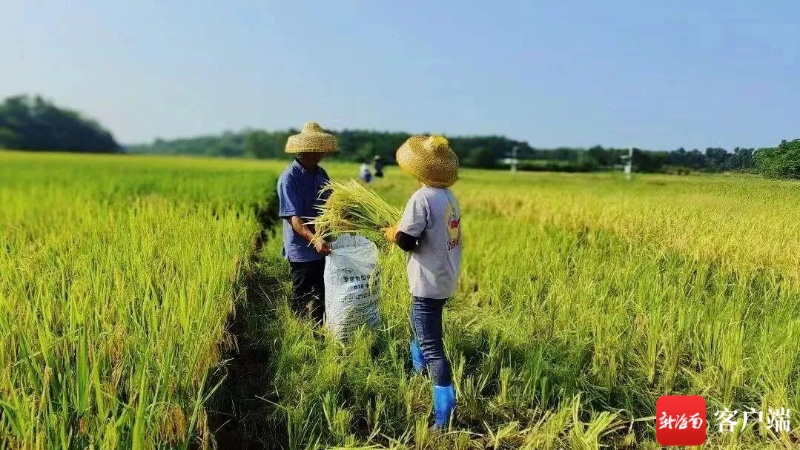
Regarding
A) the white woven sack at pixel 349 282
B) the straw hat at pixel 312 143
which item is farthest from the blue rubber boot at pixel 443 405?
the straw hat at pixel 312 143

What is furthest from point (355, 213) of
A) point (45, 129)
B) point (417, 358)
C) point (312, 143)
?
point (45, 129)

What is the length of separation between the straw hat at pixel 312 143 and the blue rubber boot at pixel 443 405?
159 centimetres

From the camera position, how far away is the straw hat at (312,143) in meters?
3.16

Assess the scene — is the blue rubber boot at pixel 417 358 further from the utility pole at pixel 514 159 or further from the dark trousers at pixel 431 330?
the utility pole at pixel 514 159

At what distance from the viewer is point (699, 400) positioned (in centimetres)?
242

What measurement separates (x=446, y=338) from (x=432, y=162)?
1.06 meters

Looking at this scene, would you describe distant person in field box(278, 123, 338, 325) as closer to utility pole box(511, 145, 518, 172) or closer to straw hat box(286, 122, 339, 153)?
straw hat box(286, 122, 339, 153)

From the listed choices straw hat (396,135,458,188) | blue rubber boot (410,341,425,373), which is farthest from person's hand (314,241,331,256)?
straw hat (396,135,458,188)

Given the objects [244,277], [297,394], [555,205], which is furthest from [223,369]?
[555,205]

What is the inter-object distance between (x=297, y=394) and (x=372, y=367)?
1.37 feet

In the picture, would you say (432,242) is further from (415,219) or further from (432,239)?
(415,219)

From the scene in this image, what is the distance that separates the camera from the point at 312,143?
10.4 feet

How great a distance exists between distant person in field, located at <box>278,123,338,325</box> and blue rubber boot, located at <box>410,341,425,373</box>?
76 centimetres

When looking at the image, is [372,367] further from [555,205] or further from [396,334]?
[555,205]
